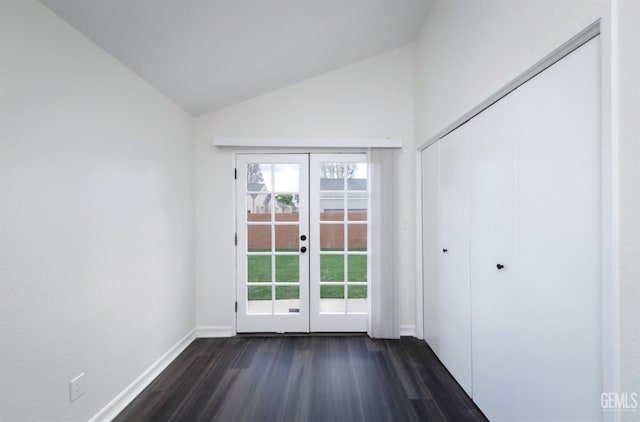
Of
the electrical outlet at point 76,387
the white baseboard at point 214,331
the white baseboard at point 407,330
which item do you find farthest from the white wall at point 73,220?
the white baseboard at point 407,330

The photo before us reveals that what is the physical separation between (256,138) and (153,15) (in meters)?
1.29

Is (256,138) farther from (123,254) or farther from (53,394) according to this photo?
(53,394)

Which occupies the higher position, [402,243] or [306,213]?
[306,213]

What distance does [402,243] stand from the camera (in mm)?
2734

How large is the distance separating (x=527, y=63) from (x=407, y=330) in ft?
8.14

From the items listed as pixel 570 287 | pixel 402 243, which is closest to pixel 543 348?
pixel 570 287

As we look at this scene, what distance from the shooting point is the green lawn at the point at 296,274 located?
2809mm

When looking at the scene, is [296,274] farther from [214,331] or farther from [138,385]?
[138,385]

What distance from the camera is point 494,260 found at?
5.00 ft

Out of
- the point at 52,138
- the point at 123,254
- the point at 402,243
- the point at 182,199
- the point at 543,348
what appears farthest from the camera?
the point at 402,243

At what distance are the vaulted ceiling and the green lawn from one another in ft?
5.86

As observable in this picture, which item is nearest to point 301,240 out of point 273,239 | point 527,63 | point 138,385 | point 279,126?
point 273,239

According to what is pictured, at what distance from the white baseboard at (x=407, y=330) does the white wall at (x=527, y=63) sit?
1.96 m

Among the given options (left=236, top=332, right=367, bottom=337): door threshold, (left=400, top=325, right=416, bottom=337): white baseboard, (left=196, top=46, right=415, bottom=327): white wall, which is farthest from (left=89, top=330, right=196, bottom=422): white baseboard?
(left=400, top=325, right=416, bottom=337): white baseboard
